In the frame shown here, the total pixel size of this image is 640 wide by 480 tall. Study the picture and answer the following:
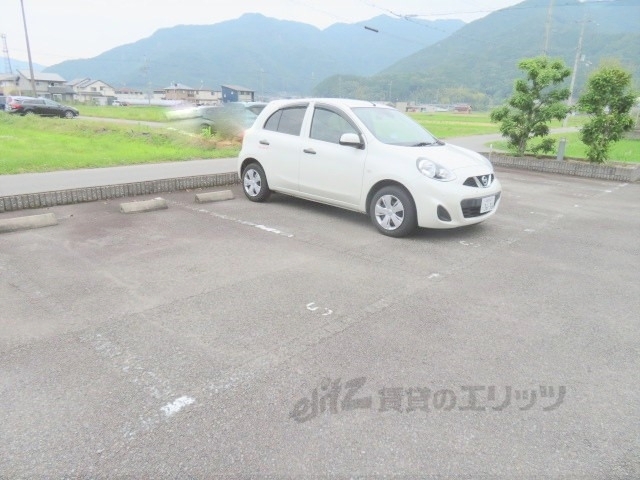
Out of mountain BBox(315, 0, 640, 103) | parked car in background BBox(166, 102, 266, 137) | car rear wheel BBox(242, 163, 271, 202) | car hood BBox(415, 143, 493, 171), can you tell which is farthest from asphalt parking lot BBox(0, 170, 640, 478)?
mountain BBox(315, 0, 640, 103)

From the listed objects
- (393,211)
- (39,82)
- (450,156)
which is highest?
(39,82)

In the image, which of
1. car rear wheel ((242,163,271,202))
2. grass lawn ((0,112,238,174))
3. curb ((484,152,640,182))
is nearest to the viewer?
car rear wheel ((242,163,271,202))

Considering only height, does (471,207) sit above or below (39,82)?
below

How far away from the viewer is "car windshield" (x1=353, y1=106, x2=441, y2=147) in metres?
5.87

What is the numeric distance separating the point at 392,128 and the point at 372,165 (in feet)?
2.69

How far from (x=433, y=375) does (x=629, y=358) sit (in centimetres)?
141

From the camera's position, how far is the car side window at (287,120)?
6496 mm

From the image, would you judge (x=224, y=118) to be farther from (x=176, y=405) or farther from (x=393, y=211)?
(x=176, y=405)

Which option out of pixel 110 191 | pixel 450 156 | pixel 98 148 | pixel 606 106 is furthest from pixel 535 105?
pixel 98 148

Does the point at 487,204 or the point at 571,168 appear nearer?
the point at 487,204

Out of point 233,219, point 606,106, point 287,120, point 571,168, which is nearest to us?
point 233,219

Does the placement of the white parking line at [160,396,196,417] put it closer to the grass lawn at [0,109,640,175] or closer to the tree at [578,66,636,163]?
the grass lawn at [0,109,640,175]

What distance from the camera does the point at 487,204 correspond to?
222 inches

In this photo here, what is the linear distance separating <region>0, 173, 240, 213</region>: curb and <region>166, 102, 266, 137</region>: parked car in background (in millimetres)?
6041
